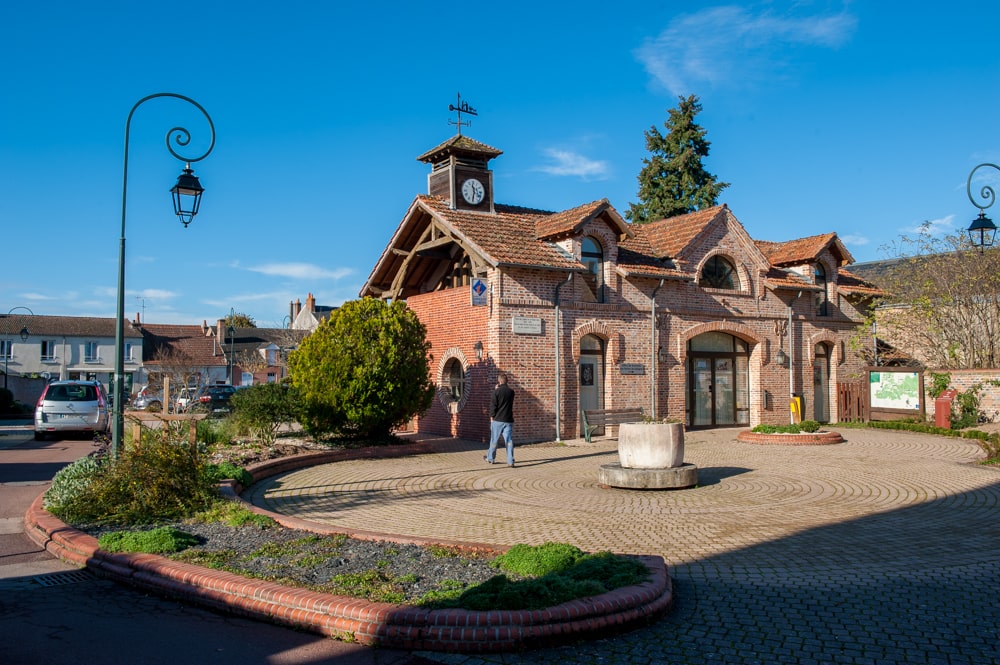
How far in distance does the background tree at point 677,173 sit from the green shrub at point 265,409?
2694 centimetres

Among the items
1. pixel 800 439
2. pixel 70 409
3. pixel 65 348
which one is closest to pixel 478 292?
pixel 800 439

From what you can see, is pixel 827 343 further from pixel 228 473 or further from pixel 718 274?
pixel 228 473

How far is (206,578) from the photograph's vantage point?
21.0ft

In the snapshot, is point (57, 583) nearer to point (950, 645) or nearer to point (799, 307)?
point (950, 645)

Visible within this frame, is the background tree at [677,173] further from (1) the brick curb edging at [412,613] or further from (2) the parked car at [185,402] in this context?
(1) the brick curb edging at [412,613]

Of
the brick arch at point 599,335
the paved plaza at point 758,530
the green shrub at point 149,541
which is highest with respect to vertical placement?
the brick arch at point 599,335

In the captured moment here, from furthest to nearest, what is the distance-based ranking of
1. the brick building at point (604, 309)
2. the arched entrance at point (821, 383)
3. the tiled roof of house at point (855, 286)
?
the tiled roof of house at point (855, 286) < the arched entrance at point (821, 383) < the brick building at point (604, 309)

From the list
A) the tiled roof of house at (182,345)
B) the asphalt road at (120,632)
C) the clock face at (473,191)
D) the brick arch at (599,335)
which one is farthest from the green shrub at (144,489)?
the tiled roof of house at (182,345)

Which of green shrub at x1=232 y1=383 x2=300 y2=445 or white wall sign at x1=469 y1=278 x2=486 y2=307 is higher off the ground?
white wall sign at x1=469 y1=278 x2=486 y2=307

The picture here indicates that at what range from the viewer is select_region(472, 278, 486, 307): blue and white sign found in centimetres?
1855

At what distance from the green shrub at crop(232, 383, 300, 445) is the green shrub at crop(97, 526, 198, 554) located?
348 inches

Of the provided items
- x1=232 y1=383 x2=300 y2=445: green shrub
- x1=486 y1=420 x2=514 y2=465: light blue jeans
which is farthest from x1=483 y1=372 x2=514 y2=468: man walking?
x1=232 y1=383 x2=300 y2=445: green shrub

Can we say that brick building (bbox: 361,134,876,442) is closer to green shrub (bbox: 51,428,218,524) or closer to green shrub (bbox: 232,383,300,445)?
green shrub (bbox: 232,383,300,445)

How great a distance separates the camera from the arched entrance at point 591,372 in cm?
2022
